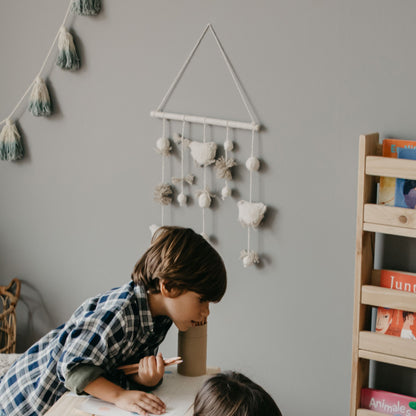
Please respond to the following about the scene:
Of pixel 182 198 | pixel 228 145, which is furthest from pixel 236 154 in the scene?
pixel 182 198

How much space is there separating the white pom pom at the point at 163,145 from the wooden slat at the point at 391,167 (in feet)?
2.55

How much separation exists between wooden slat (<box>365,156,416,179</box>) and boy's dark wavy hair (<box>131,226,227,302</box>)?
663mm

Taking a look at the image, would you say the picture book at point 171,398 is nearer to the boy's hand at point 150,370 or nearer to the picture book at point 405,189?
the boy's hand at point 150,370

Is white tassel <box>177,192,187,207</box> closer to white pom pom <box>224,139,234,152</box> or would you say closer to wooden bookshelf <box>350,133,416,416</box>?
white pom pom <box>224,139,234,152</box>

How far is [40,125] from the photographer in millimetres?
2545

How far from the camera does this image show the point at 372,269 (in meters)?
2.00

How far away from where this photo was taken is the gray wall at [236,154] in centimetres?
201

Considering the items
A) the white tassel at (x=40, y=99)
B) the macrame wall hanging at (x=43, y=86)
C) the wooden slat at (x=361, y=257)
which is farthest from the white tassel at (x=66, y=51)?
the wooden slat at (x=361, y=257)

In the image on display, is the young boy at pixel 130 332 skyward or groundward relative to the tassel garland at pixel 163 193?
groundward

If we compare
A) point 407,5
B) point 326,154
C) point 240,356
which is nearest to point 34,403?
point 240,356

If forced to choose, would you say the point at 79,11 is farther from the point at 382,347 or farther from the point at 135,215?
the point at 382,347

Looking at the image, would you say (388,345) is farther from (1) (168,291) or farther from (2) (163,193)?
(2) (163,193)

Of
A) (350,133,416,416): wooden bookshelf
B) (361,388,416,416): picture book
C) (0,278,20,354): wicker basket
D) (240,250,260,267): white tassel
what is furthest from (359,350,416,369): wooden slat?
(0,278,20,354): wicker basket

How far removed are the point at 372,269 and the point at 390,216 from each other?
231 mm
